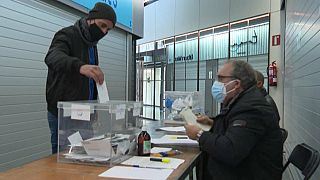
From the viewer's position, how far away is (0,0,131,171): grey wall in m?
3.07

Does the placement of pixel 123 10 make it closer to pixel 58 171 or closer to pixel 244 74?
pixel 244 74

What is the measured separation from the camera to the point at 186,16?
324 inches

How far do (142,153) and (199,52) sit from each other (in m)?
6.39

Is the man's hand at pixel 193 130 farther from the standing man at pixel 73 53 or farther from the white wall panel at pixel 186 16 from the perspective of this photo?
the white wall panel at pixel 186 16

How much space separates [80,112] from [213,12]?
6304 millimetres

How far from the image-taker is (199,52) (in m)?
7.88

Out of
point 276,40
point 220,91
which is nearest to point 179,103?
point 220,91

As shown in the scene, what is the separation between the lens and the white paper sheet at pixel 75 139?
1.63m

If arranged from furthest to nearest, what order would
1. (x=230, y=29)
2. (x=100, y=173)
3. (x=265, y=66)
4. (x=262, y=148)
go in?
(x=230, y=29), (x=265, y=66), (x=262, y=148), (x=100, y=173)

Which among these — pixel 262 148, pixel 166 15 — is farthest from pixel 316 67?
pixel 166 15

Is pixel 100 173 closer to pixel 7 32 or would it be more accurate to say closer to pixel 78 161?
pixel 78 161

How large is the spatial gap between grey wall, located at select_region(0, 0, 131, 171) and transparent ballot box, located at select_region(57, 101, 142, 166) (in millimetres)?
1730

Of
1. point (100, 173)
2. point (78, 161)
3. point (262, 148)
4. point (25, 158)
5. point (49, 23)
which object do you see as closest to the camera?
point (100, 173)

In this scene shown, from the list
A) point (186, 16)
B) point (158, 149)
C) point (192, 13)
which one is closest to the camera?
point (158, 149)
